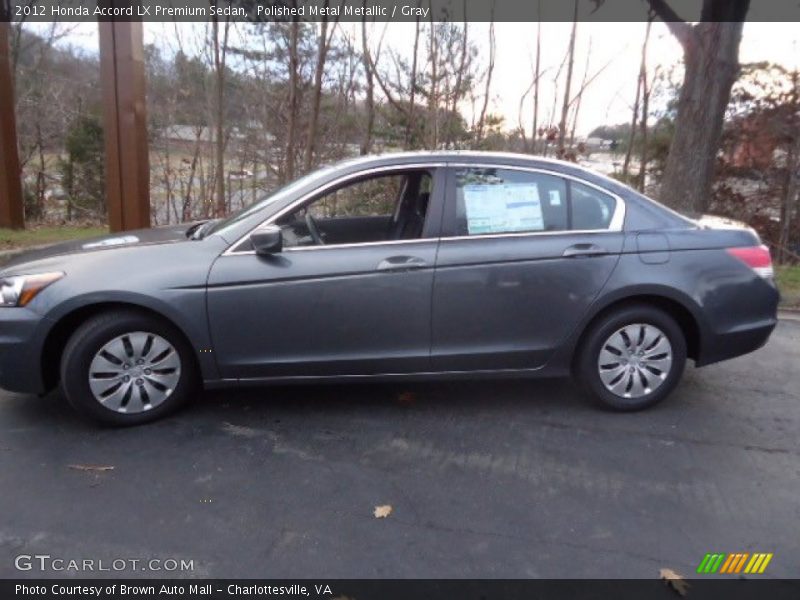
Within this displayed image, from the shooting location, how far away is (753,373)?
484 cm

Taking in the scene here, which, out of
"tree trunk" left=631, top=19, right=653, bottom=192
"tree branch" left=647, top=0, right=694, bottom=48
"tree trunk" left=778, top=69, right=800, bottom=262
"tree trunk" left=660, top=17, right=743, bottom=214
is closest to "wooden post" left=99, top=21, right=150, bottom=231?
"tree trunk" left=660, top=17, right=743, bottom=214

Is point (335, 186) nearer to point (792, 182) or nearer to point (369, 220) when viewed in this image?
point (369, 220)

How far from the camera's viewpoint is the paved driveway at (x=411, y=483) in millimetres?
2643

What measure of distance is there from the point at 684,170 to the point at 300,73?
6.99 meters

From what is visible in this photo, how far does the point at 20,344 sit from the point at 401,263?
2.15 metres

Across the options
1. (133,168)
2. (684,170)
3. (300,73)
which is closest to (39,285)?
(133,168)

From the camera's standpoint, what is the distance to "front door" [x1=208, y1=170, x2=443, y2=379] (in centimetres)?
364

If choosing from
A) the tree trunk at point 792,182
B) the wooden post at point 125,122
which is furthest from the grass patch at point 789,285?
the wooden post at point 125,122

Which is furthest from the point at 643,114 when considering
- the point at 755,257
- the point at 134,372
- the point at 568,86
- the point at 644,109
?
the point at 134,372

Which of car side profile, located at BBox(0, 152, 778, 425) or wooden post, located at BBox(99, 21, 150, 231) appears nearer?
car side profile, located at BBox(0, 152, 778, 425)

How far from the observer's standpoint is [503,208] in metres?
3.88

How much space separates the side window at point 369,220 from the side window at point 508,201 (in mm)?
249

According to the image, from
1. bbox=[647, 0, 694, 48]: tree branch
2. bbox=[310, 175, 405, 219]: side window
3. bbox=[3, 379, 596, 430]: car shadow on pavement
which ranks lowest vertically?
bbox=[3, 379, 596, 430]: car shadow on pavement

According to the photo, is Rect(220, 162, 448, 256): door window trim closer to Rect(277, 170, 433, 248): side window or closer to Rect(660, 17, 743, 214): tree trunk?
Rect(277, 170, 433, 248): side window
